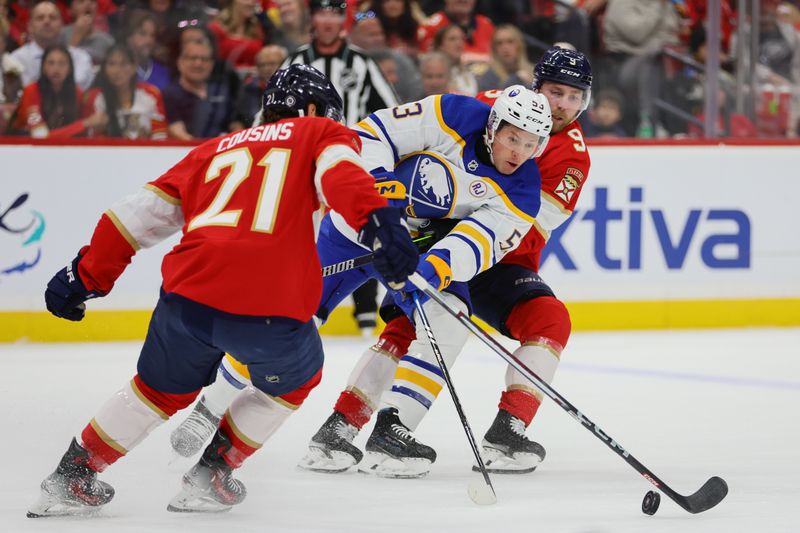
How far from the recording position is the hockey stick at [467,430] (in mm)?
3262

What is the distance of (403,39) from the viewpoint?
6.92m

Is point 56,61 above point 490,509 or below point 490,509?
above

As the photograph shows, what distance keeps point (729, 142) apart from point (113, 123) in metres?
3.19

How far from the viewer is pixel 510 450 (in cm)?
373

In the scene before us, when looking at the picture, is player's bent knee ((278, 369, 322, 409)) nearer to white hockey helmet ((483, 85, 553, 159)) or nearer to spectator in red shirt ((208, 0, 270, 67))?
white hockey helmet ((483, 85, 553, 159))

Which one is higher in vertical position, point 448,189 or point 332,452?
point 448,189

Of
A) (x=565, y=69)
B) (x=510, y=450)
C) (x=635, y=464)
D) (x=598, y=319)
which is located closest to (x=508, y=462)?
(x=510, y=450)

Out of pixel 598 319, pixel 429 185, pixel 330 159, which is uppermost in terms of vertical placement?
pixel 330 159

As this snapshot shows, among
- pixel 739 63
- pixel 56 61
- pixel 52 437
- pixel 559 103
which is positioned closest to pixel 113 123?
pixel 56 61

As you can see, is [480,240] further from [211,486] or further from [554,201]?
[211,486]

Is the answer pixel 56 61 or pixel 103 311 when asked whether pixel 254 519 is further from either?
pixel 56 61

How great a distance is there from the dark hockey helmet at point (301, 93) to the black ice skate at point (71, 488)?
93 cm

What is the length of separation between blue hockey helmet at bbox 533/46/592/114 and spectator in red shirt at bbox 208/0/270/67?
2783 millimetres

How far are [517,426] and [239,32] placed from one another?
11.3 ft
